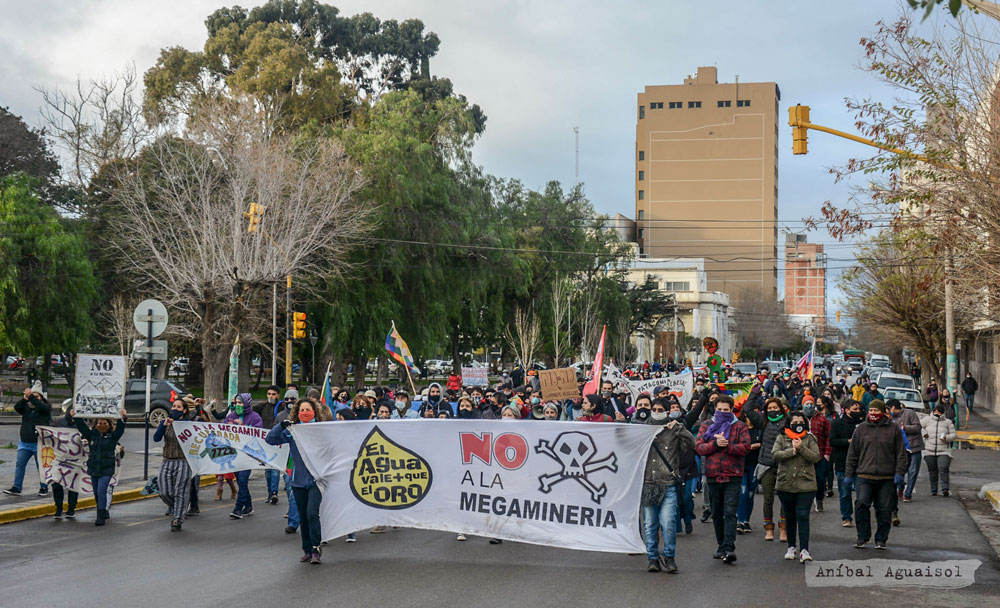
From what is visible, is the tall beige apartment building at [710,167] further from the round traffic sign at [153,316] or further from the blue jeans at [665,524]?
the blue jeans at [665,524]

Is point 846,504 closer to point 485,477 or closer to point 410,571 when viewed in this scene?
point 485,477

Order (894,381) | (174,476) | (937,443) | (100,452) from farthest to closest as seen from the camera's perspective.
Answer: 1. (894,381)
2. (937,443)
3. (100,452)
4. (174,476)

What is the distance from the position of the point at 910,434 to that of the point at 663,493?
7564mm

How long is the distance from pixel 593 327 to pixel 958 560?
5968 centimetres

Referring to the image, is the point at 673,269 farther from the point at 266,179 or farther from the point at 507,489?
the point at 507,489

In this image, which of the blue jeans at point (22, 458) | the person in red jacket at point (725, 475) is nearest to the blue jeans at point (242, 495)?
the blue jeans at point (22, 458)

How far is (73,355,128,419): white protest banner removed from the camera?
49.8 ft

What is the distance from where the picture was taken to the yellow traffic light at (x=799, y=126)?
52.9 ft

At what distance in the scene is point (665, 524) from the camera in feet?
31.7

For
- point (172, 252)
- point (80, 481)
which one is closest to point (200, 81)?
point (172, 252)

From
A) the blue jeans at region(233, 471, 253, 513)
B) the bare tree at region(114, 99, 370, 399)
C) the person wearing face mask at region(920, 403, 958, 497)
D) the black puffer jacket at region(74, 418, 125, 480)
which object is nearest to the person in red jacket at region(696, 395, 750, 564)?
the blue jeans at region(233, 471, 253, 513)

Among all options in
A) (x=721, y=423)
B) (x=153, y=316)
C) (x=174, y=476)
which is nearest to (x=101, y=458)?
(x=174, y=476)

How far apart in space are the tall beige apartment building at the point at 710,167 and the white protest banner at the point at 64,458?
426 feet

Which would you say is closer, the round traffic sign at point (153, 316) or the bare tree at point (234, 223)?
the round traffic sign at point (153, 316)
